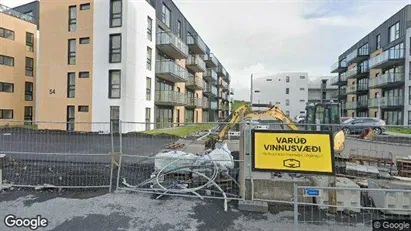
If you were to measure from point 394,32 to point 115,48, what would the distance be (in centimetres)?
3492

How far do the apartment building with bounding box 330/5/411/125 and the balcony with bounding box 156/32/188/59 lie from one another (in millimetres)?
24555

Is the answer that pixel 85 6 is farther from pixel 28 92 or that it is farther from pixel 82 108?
pixel 28 92

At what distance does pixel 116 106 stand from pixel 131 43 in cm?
537

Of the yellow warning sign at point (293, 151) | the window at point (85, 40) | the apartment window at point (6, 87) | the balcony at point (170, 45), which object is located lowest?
the yellow warning sign at point (293, 151)

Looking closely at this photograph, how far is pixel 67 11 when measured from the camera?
77.0ft

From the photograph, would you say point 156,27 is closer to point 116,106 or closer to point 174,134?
point 116,106

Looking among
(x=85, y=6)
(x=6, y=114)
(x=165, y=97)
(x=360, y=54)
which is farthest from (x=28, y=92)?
(x=360, y=54)

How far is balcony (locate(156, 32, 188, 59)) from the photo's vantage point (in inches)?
1051

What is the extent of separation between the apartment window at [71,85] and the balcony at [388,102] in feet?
113

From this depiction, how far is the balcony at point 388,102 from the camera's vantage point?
31323 mm

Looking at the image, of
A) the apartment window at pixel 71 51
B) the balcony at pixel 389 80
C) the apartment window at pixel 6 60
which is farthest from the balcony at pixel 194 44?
the balcony at pixel 389 80

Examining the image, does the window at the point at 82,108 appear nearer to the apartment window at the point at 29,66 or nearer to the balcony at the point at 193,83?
the apartment window at the point at 29,66

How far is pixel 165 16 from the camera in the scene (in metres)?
29.7

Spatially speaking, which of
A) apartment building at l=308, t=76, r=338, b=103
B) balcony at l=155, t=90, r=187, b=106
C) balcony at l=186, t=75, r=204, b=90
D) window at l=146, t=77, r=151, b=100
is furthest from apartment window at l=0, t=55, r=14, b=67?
apartment building at l=308, t=76, r=338, b=103
